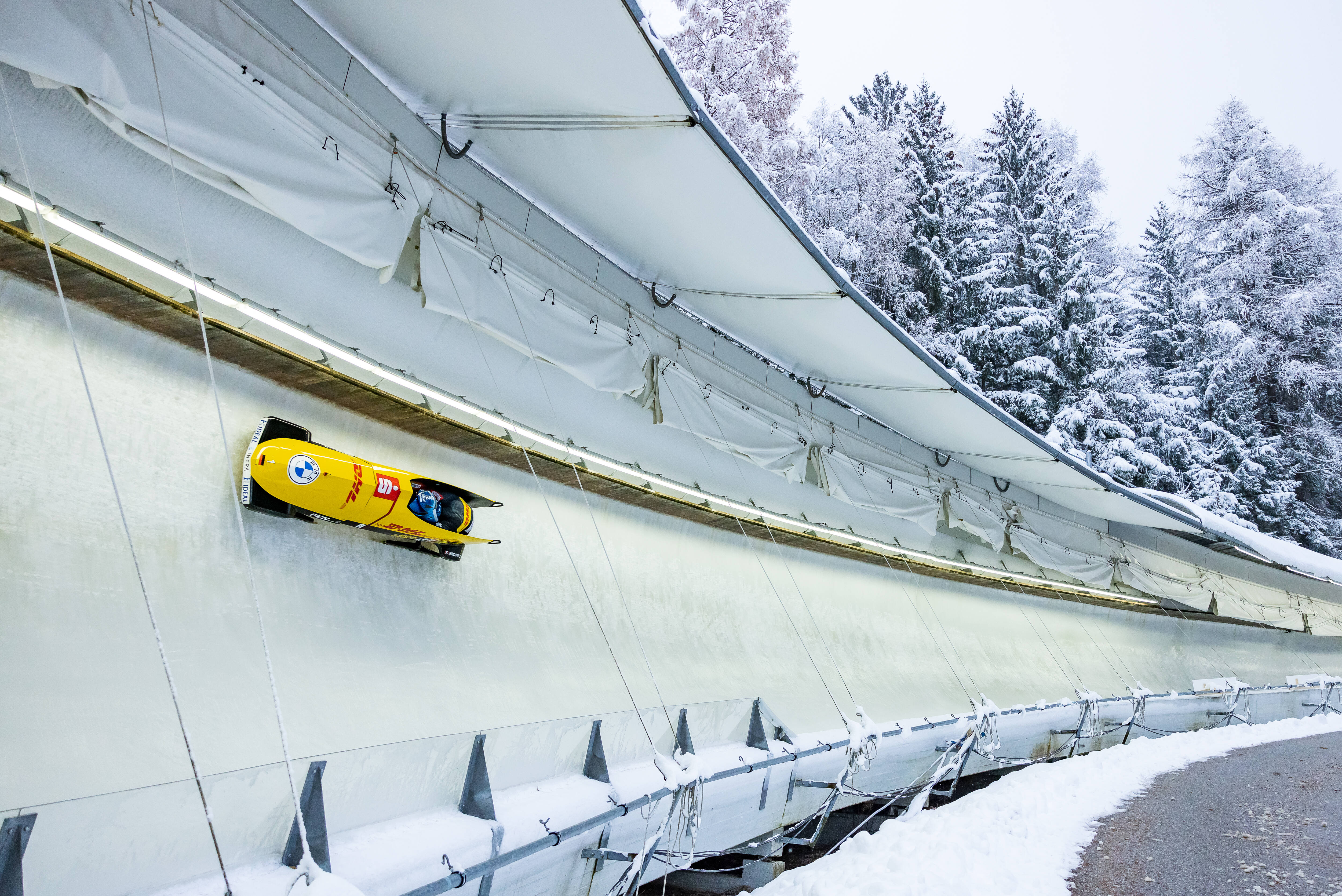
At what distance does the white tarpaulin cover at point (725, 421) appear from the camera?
655 centimetres

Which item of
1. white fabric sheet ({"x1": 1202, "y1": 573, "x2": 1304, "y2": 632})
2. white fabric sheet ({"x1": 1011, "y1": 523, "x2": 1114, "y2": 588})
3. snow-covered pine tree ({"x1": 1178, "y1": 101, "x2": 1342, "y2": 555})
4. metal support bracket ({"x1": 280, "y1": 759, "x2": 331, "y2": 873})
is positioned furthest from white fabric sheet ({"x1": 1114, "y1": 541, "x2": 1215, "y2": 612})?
metal support bracket ({"x1": 280, "y1": 759, "x2": 331, "y2": 873})

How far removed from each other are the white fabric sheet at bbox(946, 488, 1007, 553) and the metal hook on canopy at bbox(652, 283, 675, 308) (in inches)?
219

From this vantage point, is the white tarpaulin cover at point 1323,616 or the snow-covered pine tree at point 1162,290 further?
the snow-covered pine tree at point 1162,290

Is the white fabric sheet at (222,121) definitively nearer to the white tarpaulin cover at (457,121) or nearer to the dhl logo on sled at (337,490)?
the white tarpaulin cover at (457,121)

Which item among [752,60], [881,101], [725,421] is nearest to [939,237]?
[881,101]

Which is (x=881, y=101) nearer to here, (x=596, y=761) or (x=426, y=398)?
(x=426, y=398)

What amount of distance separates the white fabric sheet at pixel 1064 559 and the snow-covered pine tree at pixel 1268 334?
28.6ft

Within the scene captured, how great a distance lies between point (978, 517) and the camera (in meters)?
10.9

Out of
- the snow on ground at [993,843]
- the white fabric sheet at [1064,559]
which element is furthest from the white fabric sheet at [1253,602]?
the snow on ground at [993,843]

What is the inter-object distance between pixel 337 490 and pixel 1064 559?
457 inches

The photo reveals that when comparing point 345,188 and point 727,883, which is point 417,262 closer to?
point 345,188

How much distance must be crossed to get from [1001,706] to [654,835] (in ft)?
24.0

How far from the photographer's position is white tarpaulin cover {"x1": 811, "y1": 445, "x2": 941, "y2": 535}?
28.1 ft

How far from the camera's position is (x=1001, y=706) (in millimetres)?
9375
